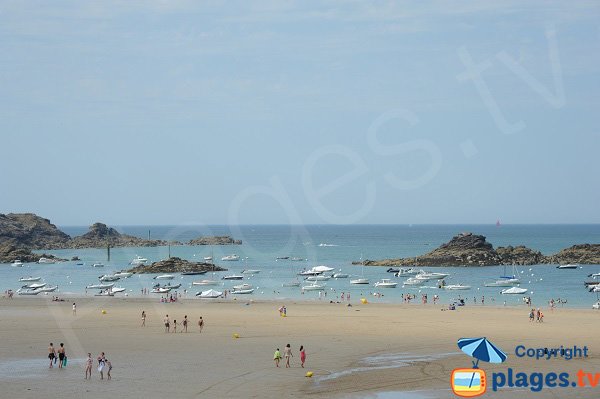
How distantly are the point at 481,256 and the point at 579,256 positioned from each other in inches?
815

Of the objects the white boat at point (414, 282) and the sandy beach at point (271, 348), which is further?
the white boat at point (414, 282)

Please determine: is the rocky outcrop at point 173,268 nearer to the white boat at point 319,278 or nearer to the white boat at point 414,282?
the white boat at point 319,278

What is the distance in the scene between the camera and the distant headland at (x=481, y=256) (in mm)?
136000

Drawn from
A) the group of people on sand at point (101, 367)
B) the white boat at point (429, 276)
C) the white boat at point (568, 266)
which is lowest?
the white boat at point (429, 276)

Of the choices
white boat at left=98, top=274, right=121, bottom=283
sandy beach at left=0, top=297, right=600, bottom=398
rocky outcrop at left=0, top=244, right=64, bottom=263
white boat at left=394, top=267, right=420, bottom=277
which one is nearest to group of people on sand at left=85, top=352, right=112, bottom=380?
sandy beach at left=0, top=297, right=600, bottom=398

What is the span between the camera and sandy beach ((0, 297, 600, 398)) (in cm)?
3084

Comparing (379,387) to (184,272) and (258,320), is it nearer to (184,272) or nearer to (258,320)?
(258,320)

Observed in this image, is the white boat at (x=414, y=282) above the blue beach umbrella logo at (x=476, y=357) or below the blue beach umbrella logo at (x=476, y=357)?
below

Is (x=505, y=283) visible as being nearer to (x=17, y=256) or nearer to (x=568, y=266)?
(x=568, y=266)

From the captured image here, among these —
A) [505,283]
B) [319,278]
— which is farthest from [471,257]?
[319,278]

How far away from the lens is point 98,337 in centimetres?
4622

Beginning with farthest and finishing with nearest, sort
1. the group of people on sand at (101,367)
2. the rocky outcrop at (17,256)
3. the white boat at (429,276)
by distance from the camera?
1. the rocky outcrop at (17,256)
2. the white boat at (429,276)
3. the group of people on sand at (101,367)

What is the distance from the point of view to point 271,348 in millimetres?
41469

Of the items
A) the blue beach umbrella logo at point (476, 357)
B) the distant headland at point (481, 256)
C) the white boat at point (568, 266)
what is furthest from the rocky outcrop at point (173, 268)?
the blue beach umbrella logo at point (476, 357)
